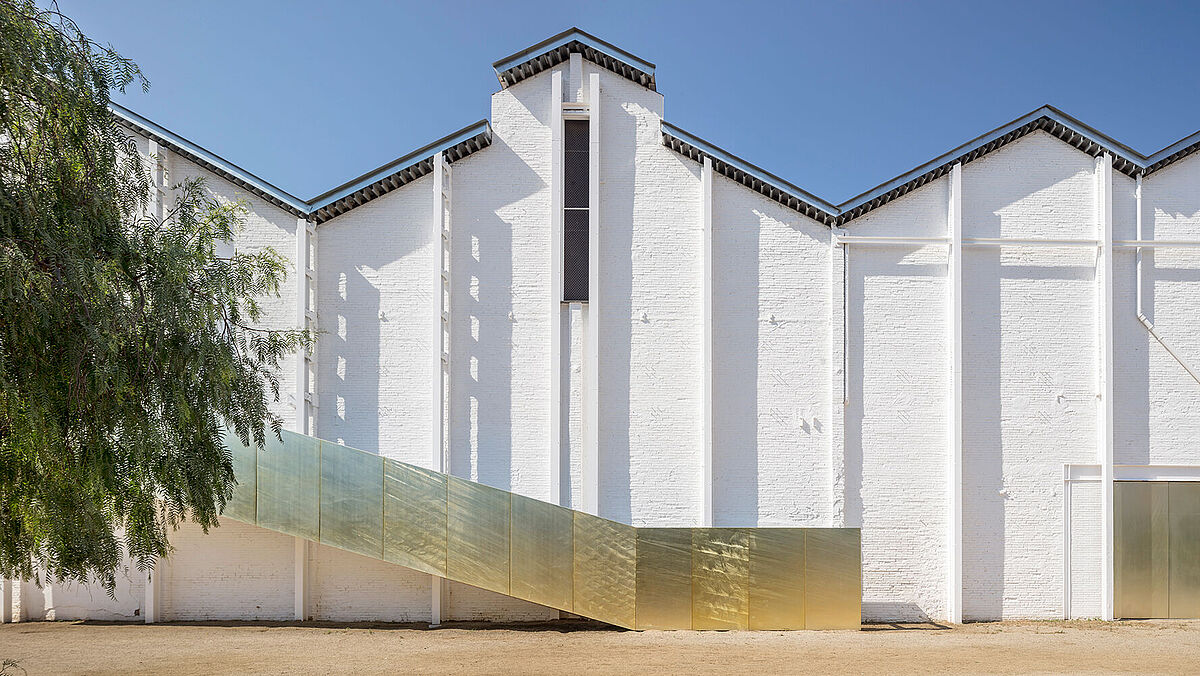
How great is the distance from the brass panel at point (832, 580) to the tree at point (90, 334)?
10.7 m

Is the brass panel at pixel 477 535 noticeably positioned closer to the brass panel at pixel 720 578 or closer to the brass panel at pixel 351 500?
the brass panel at pixel 351 500

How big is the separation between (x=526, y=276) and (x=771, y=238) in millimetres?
5334

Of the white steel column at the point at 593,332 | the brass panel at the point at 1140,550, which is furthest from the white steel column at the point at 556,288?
the brass panel at the point at 1140,550

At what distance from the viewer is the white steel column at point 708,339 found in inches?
587

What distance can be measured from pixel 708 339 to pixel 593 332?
2.40 meters

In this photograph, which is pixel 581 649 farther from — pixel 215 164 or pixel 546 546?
pixel 215 164

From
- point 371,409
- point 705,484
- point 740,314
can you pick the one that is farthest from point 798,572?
point 371,409

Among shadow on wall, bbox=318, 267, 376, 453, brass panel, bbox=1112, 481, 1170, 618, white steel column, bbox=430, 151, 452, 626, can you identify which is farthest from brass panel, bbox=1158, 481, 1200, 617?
shadow on wall, bbox=318, 267, 376, 453

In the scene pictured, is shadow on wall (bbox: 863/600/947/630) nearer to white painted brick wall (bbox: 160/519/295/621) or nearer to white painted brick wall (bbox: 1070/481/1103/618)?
white painted brick wall (bbox: 1070/481/1103/618)

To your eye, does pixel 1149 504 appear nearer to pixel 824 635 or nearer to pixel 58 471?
pixel 824 635

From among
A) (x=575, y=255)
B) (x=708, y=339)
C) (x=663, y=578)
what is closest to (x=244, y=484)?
(x=575, y=255)

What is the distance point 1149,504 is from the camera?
15.3m

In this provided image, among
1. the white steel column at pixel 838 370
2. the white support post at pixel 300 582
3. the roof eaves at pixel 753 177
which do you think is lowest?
the white support post at pixel 300 582

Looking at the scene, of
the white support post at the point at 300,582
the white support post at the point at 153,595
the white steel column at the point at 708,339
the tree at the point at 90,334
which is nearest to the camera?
the tree at the point at 90,334
